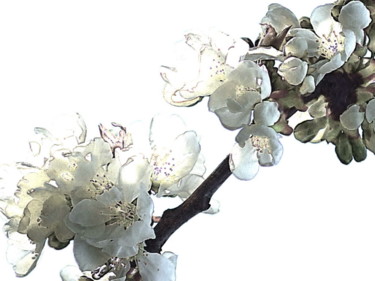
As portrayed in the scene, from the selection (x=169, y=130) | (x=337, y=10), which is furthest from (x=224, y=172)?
(x=337, y=10)

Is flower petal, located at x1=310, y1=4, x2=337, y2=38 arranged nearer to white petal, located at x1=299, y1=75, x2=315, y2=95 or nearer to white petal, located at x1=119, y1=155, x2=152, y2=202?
white petal, located at x1=299, y1=75, x2=315, y2=95

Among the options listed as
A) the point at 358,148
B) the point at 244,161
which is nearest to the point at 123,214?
the point at 244,161

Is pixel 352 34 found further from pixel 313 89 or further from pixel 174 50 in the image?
pixel 174 50

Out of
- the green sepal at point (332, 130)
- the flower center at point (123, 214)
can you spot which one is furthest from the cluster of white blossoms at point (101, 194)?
the green sepal at point (332, 130)

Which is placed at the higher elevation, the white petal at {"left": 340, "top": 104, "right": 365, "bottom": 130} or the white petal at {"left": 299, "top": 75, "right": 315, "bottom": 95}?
the white petal at {"left": 340, "top": 104, "right": 365, "bottom": 130}

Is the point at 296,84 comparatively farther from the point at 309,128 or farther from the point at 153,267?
the point at 153,267

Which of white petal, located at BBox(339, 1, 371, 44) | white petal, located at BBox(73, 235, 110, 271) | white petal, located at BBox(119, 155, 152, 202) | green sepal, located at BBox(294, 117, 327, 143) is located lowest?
white petal, located at BBox(73, 235, 110, 271)

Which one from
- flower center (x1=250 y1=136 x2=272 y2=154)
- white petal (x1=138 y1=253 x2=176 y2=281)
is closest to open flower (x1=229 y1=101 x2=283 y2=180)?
flower center (x1=250 y1=136 x2=272 y2=154)
